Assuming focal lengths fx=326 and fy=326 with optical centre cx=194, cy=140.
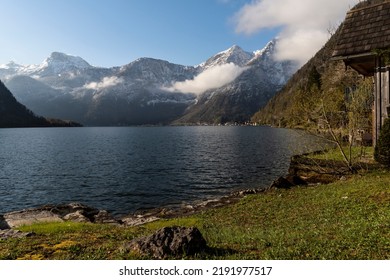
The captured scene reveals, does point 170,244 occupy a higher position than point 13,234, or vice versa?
point 170,244

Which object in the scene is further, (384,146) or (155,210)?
(155,210)

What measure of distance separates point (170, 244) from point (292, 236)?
574 cm

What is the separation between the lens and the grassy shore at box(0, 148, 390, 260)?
36.6 ft

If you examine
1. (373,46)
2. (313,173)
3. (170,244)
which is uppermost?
(373,46)

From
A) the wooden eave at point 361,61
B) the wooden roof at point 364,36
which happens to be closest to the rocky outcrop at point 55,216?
the wooden eave at point 361,61

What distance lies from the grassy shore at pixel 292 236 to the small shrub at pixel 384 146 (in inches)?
219

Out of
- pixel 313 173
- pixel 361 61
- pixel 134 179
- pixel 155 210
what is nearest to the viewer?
pixel 361 61

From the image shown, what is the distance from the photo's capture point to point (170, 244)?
11047mm

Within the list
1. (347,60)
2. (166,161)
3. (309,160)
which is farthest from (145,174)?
(347,60)

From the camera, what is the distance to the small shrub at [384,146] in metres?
28.0

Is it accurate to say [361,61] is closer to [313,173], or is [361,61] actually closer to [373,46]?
[373,46]

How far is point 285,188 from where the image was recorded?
34688mm

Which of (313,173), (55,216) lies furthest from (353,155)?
(55,216)

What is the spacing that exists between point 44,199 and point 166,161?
118ft
